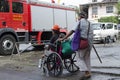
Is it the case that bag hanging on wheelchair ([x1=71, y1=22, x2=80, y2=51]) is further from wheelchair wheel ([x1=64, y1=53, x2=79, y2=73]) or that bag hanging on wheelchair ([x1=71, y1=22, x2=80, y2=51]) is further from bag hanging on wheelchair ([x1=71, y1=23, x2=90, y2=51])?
wheelchair wheel ([x1=64, y1=53, x2=79, y2=73])

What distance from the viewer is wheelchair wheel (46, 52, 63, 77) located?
1014cm

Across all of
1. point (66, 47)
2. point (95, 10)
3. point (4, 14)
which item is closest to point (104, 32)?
point (4, 14)

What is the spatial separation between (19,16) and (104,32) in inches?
453

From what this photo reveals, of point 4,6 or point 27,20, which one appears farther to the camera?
point 27,20

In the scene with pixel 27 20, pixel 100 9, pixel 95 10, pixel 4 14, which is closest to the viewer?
pixel 4 14

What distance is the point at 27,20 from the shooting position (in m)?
19.4

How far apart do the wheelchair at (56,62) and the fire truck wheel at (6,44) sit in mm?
7081

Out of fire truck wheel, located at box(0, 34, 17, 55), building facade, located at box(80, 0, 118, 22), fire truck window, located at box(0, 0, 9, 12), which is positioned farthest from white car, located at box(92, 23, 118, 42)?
building facade, located at box(80, 0, 118, 22)

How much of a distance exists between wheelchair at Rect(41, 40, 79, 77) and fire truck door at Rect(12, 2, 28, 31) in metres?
8.10

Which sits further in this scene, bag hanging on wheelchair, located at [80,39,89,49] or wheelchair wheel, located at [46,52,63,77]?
wheelchair wheel, located at [46,52,63,77]

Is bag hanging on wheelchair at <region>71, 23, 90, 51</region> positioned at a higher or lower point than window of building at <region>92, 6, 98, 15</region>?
lower

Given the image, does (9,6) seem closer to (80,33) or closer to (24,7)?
(24,7)

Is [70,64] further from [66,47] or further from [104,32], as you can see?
[104,32]

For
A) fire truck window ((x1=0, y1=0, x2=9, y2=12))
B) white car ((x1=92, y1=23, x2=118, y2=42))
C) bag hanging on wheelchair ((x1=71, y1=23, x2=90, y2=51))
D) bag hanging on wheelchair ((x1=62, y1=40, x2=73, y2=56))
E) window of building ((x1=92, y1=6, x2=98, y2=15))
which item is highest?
fire truck window ((x1=0, y1=0, x2=9, y2=12))
